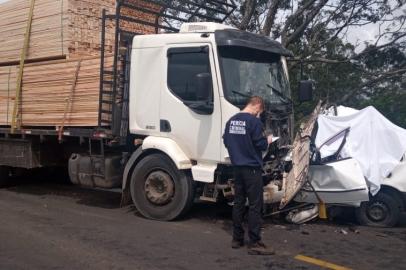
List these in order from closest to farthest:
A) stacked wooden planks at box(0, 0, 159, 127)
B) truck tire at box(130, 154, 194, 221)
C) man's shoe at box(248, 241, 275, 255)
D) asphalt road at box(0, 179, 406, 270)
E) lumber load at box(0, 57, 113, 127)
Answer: asphalt road at box(0, 179, 406, 270) < man's shoe at box(248, 241, 275, 255) < truck tire at box(130, 154, 194, 221) < lumber load at box(0, 57, 113, 127) < stacked wooden planks at box(0, 0, 159, 127)

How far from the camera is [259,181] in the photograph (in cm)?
611

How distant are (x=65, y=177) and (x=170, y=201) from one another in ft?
14.5

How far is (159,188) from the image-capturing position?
7.51 m

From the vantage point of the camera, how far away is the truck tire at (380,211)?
7547 mm

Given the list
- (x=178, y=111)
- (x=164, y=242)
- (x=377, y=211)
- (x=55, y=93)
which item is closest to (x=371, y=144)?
(x=377, y=211)

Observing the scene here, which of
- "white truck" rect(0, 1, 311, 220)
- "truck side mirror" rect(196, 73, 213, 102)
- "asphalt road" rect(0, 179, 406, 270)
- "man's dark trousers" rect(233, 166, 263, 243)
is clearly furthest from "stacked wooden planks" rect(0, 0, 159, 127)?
"man's dark trousers" rect(233, 166, 263, 243)

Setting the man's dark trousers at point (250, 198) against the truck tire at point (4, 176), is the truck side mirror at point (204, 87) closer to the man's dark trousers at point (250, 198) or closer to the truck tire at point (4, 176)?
the man's dark trousers at point (250, 198)

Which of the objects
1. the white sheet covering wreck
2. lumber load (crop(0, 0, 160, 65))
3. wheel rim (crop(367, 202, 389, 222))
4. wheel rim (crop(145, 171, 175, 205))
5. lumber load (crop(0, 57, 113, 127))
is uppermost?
lumber load (crop(0, 0, 160, 65))

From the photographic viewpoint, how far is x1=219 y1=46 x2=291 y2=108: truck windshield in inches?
273

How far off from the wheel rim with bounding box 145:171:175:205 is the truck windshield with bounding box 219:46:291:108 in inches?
58.7

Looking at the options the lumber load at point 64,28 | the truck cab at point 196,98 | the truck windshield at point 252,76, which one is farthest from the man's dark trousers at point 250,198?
the lumber load at point 64,28

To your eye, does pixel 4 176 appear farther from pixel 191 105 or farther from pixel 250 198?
pixel 250 198

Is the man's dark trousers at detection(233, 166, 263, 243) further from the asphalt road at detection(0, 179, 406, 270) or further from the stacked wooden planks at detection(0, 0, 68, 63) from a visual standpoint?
the stacked wooden planks at detection(0, 0, 68, 63)

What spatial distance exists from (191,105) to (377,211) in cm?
313
